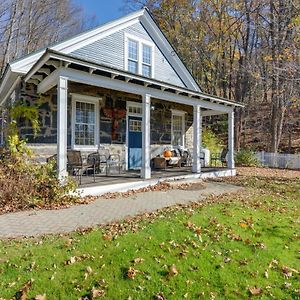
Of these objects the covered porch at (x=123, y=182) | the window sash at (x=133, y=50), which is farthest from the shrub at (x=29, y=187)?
the window sash at (x=133, y=50)

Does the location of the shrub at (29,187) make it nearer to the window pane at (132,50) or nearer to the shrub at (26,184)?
the shrub at (26,184)

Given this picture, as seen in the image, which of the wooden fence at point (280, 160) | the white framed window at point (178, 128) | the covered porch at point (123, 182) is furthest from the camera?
the wooden fence at point (280, 160)

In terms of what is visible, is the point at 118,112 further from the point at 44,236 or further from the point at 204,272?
the point at 204,272

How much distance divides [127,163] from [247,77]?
1661 centimetres

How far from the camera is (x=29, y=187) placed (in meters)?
6.98

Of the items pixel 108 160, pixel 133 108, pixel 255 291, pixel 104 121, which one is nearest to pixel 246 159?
pixel 133 108

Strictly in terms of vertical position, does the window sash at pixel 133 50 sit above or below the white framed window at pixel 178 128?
above

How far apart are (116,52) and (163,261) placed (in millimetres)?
9694

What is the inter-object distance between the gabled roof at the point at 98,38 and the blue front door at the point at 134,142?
3.50 m

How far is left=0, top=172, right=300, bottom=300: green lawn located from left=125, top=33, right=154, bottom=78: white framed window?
26.6 ft

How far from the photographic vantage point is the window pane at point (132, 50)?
41.5 feet

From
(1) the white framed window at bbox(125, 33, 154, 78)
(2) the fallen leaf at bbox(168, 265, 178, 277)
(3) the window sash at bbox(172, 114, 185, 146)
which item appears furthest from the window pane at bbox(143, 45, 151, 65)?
(2) the fallen leaf at bbox(168, 265, 178, 277)

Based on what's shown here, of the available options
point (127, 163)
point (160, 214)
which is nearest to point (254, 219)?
point (160, 214)

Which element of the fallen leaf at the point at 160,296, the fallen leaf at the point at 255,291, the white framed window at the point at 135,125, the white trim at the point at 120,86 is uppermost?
the white trim at the point at 120,86
